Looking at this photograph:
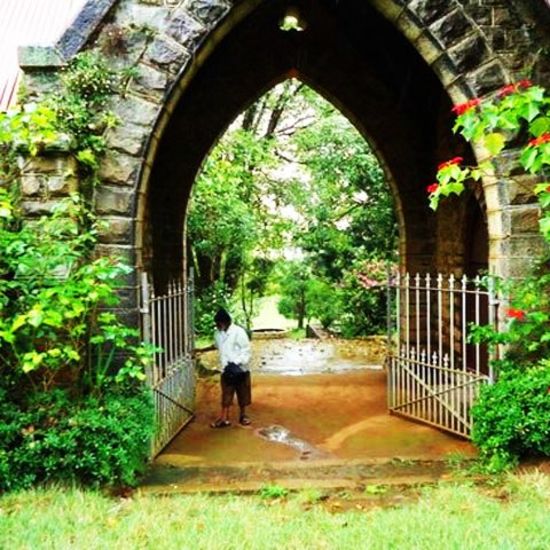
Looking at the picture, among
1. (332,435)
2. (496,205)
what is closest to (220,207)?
(332,435)

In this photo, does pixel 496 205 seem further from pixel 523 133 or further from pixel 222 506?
pixel 222 506

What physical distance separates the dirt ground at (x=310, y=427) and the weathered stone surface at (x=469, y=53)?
3.19 meters

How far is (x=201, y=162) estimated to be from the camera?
8625mm

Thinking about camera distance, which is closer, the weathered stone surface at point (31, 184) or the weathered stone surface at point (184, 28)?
the weathered stone surface at point (31, 184)

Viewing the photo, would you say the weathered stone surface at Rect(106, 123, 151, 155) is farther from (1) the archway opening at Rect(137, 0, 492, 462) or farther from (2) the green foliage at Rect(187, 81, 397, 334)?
(2) the green foliage at Rect(187, 81, 397, 334)

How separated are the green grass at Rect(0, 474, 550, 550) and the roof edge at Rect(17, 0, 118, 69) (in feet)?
10.1

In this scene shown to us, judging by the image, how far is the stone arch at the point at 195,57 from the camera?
466 centimetres

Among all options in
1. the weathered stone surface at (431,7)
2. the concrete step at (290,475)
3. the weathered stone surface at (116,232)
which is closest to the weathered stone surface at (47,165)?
the weathered stone surface at (116,232)

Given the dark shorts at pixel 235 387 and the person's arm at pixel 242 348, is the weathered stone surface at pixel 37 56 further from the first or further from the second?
the dark shorts at pixel 235 387

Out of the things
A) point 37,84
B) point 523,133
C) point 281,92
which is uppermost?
point 281,92

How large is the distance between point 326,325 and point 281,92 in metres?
6.09

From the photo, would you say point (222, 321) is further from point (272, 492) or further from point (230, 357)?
point (272, 492)

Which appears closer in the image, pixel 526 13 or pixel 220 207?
pixel 526 13

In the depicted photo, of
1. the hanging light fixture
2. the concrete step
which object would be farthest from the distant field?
the concrete step
